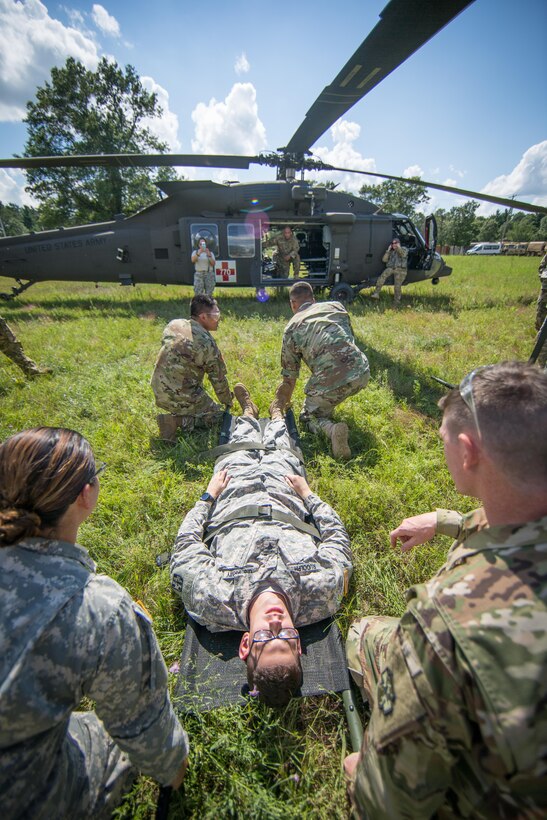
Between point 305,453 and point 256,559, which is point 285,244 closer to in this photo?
point 305,453

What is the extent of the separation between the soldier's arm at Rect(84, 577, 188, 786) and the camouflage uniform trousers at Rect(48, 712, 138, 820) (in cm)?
18

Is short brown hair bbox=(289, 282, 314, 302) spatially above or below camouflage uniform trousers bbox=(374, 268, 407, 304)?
above

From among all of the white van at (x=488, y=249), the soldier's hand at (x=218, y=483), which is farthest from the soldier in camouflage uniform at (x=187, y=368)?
the white van at (x=488, y=249)

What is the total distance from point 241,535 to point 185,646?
677mm

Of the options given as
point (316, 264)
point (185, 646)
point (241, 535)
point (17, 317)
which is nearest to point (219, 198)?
point (316, 264)

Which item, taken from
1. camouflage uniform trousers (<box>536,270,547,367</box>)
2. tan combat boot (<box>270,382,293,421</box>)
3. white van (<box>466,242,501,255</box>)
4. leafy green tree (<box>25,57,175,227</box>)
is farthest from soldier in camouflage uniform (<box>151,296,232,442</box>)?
white van (<box>466,242,501,255</box>)

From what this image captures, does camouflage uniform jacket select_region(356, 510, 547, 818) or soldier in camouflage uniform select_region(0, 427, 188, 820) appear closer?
camouflage uniform jacket select_region(356, 510, 547, 818)

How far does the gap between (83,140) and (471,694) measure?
3605cm

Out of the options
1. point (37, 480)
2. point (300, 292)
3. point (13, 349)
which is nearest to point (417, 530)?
point (37, 480)

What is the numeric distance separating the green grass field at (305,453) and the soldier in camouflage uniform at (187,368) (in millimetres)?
295

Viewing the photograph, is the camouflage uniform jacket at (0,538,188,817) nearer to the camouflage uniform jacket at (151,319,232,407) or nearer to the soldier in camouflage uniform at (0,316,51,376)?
the camouflage uniform jacket at (151,319,232,407)

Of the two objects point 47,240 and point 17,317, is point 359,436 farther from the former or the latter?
point 47,240

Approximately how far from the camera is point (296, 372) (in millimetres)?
4113

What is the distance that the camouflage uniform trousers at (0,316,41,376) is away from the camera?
16.7 feet
